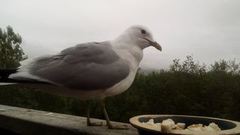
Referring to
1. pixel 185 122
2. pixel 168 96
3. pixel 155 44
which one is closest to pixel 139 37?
pixel 155 44

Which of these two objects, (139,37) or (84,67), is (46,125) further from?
(139,37)

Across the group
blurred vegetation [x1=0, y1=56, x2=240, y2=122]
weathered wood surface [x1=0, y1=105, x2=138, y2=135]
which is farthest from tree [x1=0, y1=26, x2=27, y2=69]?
weathered wood surface [x1=0, y1=105, x2=138, y2=135]

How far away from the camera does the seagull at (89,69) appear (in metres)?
1.69

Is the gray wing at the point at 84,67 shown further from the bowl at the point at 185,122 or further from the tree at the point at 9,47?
the tree at the point at 9,47

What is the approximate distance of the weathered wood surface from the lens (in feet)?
5.41

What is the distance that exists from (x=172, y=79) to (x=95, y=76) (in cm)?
1378

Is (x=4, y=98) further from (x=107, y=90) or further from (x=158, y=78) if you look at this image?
(x=107, y=90)

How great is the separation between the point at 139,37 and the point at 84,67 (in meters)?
0.34

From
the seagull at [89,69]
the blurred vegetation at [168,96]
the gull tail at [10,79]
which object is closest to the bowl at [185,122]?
the seagull at [89,69]

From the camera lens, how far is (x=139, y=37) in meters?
1.93

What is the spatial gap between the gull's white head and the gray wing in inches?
4.2

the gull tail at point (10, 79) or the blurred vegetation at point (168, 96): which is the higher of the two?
the gull tail at point (10, 79)

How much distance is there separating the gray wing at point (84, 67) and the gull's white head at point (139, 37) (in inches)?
4.2

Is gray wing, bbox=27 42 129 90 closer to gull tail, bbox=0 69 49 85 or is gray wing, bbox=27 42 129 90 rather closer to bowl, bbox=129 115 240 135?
gull tail, bbox=0 69 49 85
